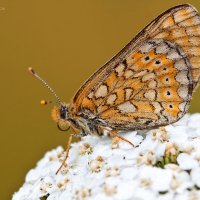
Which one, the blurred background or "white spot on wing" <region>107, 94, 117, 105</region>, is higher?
the blurred background

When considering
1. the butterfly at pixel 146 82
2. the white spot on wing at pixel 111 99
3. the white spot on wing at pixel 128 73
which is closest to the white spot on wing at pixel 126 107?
the butterfly at pixel 146 82

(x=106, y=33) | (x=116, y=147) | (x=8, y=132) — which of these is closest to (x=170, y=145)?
(x=116, y=147)

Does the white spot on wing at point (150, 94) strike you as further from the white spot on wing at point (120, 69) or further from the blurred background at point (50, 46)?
the blurred background at point (50, 46)

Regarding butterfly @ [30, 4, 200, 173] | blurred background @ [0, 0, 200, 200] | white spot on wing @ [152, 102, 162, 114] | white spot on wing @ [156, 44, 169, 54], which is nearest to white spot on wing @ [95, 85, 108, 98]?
butterfly @ [30, 4, 200, 173]

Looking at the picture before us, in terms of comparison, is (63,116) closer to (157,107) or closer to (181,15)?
(157,107)

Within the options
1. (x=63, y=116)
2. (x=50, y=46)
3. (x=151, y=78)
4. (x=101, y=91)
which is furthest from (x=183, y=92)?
(x=50, y=46)

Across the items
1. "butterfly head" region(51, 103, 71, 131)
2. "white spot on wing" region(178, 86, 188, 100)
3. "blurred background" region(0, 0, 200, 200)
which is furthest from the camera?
"blurred background" region(0, 0, 200, 200)

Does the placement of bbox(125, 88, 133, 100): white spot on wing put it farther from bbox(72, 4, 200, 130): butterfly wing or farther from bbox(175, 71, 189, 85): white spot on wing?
bbox(175, 71, 189, 85): white spot on wing

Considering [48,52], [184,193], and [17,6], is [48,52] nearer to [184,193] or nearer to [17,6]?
[17,6]
